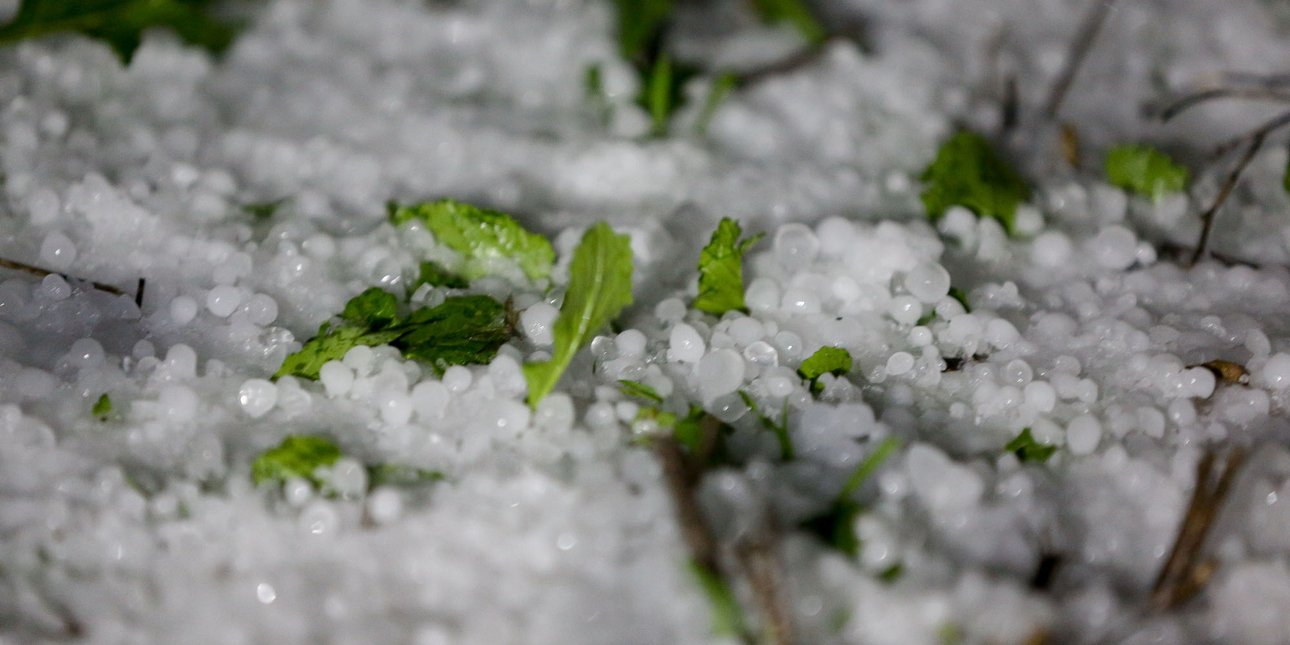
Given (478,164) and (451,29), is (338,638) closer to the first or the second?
(478,164)

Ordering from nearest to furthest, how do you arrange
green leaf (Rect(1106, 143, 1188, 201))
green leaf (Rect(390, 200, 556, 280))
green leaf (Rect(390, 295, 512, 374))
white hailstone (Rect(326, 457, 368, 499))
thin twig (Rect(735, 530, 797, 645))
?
thin twig (Rect(735, 530, 797, 645)) → white hailstone (Rect(326, 457, 368, 499)) → green leaf (Rect(390, 295, 512, 374)) → green leaf (Rect(390, 200, 556, 280)) → green leaf (Rect(1106, 143, 1188, 201))

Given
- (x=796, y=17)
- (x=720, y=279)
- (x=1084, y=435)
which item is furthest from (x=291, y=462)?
(x=796, y=17)

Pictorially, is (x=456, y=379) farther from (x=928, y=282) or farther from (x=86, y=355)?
(x=928, y=282)

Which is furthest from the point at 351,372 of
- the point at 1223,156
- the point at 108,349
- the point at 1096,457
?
the point at 1223,156

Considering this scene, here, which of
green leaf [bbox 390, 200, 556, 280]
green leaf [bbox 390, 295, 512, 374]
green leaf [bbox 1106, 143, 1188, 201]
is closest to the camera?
green leaf [bbox 390, 295, 512, 374]

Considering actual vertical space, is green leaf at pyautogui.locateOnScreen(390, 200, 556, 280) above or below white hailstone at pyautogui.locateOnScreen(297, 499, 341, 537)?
above

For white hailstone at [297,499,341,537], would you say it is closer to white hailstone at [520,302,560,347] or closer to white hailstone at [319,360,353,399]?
white hailstone at [319,360,353,399]

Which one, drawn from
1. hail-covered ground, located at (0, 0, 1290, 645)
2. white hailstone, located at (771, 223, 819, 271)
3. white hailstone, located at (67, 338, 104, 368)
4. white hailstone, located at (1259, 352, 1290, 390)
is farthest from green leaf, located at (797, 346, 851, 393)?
white hailstone, located at (67, 338, 104, 368)

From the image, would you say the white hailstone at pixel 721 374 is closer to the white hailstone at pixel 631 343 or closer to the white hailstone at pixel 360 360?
the white hailstone at pixel 631 343
